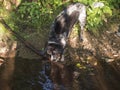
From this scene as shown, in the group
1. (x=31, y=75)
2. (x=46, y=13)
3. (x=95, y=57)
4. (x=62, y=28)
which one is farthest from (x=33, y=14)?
(x=31, y=75)

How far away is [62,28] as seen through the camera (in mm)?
9961

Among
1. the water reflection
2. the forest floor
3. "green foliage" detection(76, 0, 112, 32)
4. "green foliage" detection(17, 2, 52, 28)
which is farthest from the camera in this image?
"green foliage" detection(76, 0, 112, 32)

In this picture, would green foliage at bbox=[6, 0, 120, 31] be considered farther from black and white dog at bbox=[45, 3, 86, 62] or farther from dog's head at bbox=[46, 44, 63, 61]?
dog's head at bbox=[46, 44, 63, 61]

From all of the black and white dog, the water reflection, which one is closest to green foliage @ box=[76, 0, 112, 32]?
the black and white dog

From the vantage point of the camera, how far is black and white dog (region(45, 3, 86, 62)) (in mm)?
9539

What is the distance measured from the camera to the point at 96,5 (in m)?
12.0

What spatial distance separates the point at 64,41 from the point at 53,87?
84.7 inches

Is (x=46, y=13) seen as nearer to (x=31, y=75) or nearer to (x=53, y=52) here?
(x=53, y=52)

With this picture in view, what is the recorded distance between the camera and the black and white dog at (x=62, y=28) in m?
9.54

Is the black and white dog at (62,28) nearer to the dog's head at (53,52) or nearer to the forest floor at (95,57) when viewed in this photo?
the dog's head at (53,52)

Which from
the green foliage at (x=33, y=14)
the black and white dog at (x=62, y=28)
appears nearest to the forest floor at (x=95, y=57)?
the black and white dog at (x=62, y=28)

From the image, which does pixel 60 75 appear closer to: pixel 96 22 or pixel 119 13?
pixel 96 22

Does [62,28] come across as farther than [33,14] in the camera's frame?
No

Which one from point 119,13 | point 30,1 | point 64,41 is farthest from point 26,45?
point 119,13
